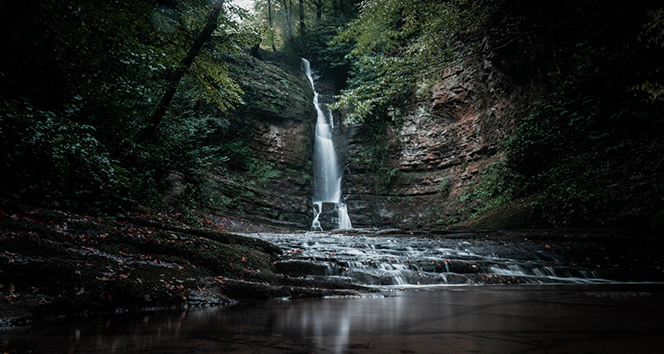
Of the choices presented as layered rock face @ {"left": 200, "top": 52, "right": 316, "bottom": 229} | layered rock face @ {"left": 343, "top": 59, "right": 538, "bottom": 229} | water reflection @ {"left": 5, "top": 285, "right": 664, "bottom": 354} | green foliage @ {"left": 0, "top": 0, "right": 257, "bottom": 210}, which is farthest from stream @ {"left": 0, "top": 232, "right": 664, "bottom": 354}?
layered rock face @ {"left": 200, "top": 52, "right": 316, "bottom": 229}

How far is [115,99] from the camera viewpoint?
241 inches

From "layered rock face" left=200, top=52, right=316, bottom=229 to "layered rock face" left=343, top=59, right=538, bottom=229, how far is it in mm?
3023

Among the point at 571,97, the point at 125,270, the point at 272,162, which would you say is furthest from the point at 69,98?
the point at 571,97

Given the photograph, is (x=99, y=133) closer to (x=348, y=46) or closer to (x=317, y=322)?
(x=317, y=322)

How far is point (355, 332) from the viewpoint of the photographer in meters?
1.50

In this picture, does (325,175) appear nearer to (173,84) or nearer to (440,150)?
(440,150)

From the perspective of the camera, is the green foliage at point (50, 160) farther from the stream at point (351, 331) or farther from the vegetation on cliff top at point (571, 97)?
the vegetation on cliff top at point (571, 97)

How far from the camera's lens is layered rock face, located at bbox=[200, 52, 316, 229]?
15.8m

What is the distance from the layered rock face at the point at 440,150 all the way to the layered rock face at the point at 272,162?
3.02 metres

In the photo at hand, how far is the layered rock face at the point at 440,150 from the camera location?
14.7 m

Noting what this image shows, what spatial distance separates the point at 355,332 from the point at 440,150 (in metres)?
16.9

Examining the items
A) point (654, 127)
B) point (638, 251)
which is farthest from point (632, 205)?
point (654, 127)

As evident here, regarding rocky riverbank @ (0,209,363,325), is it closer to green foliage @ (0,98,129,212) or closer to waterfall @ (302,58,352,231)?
green foliage @ (0,98,129,212)

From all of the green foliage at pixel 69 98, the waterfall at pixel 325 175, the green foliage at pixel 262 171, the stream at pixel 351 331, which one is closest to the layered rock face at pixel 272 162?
the green foliage at pixel 262 171
